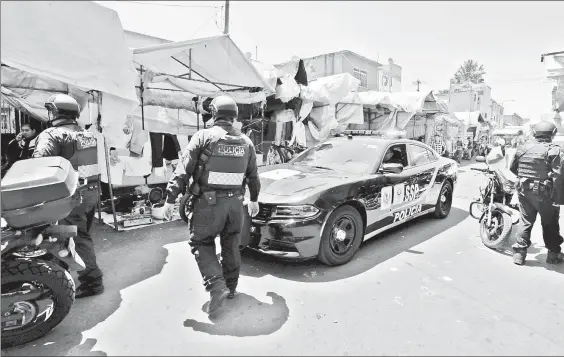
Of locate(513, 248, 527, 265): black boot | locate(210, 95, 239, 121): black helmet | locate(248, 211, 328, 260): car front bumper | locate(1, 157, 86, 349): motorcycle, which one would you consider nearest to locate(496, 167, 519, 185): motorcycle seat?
locate(513, 248, 527, 265): black boot

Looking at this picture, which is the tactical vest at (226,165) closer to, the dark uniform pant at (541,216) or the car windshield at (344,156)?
the car windshield at (344,156)

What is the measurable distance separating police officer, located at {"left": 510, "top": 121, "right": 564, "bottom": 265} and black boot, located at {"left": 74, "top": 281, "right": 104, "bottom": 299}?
4.57 metres

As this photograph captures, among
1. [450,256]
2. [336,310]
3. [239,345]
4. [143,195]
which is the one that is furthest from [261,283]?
[143,195]

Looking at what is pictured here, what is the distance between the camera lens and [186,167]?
2.81 m

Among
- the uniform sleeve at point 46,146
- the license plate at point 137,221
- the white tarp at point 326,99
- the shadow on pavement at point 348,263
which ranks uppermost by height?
the white tarp at point 326,99

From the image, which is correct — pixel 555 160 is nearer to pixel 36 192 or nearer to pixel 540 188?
pixel 540 188

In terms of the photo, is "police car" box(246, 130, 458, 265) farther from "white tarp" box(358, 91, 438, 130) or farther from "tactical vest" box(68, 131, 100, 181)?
"white tarp" box(358, 91, 438, 130)

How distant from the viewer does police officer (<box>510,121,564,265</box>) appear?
395cm

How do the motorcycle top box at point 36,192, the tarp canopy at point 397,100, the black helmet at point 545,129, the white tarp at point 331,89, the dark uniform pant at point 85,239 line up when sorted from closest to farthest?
the motorcycle top box at point 36,192
the dark uniform pant at point 85,239
the black helmet at point 545,129
the white tarp at point 331,89
the tarp canopy at point 397,100

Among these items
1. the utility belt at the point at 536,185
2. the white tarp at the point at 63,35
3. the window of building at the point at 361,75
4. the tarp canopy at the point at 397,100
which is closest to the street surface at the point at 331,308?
the utility belt at the point at 536,185

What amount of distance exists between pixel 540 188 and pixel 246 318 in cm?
358

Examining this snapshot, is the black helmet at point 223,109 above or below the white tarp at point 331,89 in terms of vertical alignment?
below

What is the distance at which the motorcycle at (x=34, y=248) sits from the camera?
2.28 metres

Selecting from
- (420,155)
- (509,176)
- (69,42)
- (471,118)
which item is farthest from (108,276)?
(471,118)
